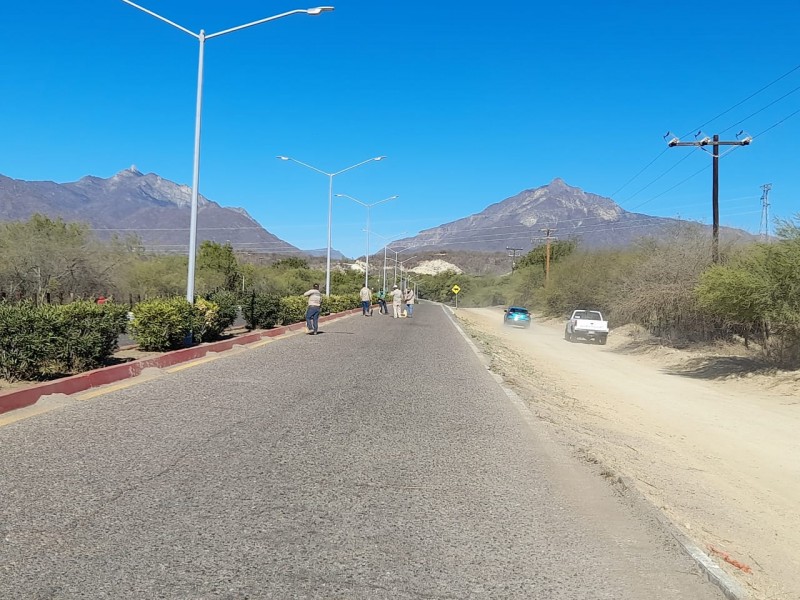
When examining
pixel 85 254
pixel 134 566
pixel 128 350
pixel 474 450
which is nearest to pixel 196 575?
pixel 134 566

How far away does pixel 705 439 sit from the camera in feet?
40.9

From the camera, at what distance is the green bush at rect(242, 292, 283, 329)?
82.4 feet

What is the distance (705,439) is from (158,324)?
1045 centimetres

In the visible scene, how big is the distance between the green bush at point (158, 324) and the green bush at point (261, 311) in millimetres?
9278

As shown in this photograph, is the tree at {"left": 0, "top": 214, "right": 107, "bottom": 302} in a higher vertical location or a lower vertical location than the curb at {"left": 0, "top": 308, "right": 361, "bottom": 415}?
higher

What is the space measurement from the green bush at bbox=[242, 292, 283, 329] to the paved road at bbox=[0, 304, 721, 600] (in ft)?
49.7

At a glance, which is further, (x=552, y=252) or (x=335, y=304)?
(x=552, y=252)

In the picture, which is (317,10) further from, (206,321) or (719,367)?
(719,367)

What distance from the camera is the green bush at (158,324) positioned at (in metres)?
14.7

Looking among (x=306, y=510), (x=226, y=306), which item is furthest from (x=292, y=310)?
(x=306, y=510)

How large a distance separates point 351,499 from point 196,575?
1795 millimetres

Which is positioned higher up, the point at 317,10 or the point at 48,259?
the point at 317,10

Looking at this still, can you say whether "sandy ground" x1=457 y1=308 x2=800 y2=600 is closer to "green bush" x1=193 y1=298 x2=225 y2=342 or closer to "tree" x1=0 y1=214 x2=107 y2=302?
"green bush" x1=193 y1=298 x2=225 y2=342

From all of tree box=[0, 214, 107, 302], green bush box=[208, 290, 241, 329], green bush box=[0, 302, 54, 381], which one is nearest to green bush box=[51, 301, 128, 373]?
green bush box=[0, 302, 54, 381]
